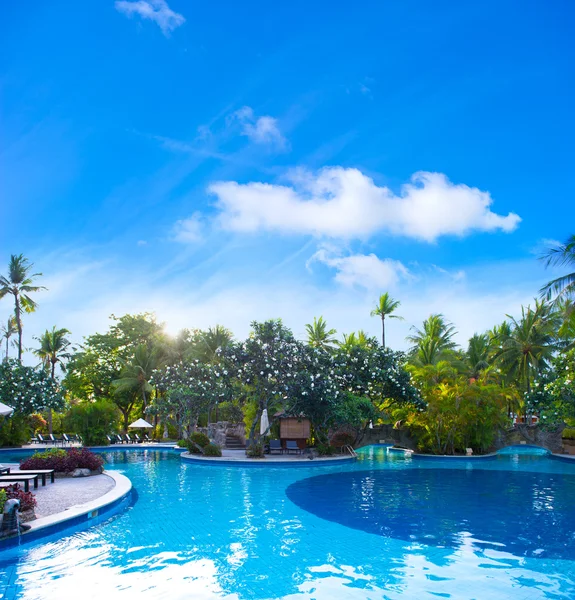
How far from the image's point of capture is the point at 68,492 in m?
13.6

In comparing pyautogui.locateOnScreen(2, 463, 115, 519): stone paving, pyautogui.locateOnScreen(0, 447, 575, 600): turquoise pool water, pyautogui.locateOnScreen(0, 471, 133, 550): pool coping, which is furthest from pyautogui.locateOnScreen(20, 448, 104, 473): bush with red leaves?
pyautogui.locateOnScreen(0, 471, 133, 550): pool coping

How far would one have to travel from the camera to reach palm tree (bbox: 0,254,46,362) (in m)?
35.3

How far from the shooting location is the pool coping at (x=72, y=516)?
9.17 m

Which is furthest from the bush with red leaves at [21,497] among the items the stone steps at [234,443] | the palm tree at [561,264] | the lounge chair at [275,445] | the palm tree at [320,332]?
the palm tree at [320,332]

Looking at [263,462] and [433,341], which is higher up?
→ [433,341]

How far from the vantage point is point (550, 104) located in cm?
1642

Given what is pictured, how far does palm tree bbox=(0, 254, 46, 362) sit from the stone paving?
74.4 feet

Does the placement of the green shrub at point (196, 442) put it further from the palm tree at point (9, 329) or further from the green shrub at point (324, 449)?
the palm tree at point (9, 329)

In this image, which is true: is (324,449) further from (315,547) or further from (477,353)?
(477,353)

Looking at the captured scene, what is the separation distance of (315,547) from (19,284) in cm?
3338

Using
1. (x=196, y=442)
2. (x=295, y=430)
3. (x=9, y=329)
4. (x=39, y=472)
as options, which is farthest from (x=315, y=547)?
(x=9, y=329)

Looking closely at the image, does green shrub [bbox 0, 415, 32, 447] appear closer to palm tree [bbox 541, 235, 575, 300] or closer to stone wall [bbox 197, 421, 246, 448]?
stone wall [bbox 197, 421, 246, 448]

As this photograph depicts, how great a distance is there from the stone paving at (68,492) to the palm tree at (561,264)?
64.1ft

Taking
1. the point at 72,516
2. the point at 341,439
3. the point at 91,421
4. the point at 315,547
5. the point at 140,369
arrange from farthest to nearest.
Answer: the point at 140,369, the point at 91,421, the point at 341,439, the point at 72,516, the point at 315,547
